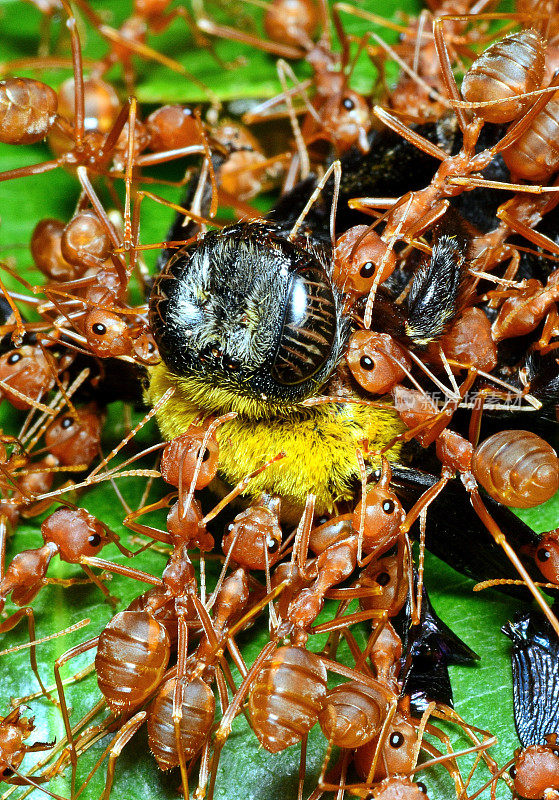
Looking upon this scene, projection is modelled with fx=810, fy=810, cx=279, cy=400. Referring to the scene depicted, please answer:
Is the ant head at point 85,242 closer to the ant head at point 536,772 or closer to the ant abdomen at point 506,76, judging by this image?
the ant abdomen at point 506,76

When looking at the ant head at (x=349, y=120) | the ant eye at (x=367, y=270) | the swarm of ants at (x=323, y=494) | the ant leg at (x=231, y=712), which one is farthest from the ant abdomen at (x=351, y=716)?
the ant head at (x=349, y=120)

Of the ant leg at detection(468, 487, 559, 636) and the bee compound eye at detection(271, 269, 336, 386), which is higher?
the bee compound eye at detection(271, 269, 336, 386)

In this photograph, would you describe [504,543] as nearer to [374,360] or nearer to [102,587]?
[374,360]

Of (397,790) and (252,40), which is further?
(252,40)

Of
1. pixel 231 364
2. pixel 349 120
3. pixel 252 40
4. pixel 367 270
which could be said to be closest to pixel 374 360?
pixel 367 270

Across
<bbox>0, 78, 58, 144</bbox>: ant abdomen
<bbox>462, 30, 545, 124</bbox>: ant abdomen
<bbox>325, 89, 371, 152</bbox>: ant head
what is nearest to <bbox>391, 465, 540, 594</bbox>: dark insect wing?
<bbox>462, 30, 545, 124</bbox>: ant abdomen

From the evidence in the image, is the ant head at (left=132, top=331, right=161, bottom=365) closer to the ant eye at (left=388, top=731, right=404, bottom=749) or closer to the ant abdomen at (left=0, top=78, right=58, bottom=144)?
the ant abdomen at (left=0, top=78, right=58, bottom=144)
